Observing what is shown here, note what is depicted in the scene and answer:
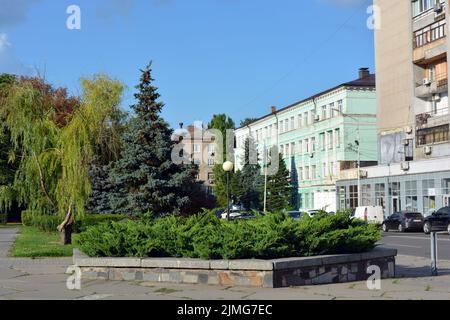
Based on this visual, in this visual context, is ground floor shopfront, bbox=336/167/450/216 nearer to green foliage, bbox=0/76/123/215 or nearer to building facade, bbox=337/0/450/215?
building facade, bbox=337/0/450/215

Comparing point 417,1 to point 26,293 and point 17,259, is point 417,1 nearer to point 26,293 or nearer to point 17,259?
point 17,259

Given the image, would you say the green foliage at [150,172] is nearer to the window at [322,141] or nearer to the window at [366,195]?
the window at [366,195]

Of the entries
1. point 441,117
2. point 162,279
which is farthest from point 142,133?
point 441,117

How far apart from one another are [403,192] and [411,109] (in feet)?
23.6

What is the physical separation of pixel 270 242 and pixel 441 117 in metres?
40.3

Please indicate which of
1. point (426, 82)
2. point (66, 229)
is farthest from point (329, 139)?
point (66, 229)

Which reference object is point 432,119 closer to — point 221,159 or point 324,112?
point 324,112

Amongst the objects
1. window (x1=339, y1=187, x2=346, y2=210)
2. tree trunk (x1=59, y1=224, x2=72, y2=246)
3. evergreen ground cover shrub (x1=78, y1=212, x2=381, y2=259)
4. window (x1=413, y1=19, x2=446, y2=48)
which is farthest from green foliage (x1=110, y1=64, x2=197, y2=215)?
window (x1=339, y1=187, x2=346, y2=210)

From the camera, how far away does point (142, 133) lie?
107ft

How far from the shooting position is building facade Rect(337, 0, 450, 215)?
48.5 m

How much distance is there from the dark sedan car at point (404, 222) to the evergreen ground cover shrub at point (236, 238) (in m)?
29.5

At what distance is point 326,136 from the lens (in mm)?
70500

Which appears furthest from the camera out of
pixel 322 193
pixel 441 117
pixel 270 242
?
pixel 322 193
